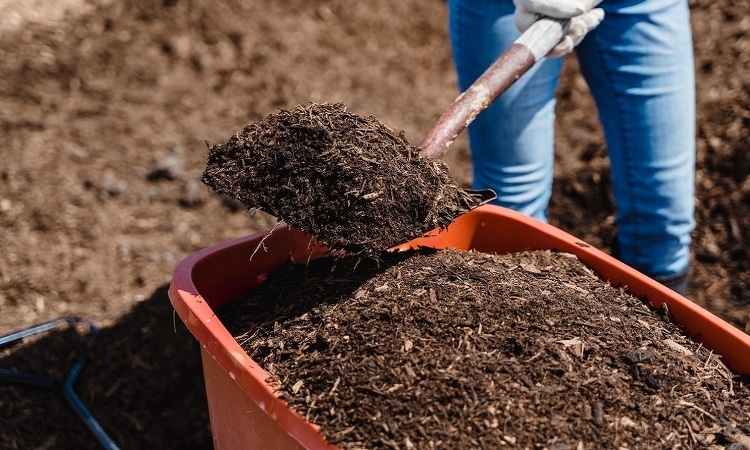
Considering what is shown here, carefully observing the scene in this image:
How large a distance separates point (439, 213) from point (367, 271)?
0.67 feet

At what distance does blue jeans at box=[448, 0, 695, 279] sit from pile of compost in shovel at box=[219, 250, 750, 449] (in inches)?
23.1

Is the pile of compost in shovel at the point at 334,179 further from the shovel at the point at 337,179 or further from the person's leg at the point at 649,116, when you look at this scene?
the person's leg at the point at 649,116

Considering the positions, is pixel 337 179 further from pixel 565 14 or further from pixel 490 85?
pixel 565 14

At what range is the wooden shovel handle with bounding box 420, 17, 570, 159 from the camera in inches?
64.2

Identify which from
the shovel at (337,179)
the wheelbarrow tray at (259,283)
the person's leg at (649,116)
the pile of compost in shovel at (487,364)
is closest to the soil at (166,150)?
the person's leg at (649,116)

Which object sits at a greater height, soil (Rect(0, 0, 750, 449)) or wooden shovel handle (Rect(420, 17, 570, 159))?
wooden shovel handle (Rect(420, 17, 570, 159))

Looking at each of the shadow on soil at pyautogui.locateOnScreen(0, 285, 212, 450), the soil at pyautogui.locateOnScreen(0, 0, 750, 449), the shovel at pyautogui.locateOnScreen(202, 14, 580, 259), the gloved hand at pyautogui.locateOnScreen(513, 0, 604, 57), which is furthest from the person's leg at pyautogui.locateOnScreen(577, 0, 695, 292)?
the shadow on soil at pyautogui.locateOnScreen(0, 285, 212, 450)

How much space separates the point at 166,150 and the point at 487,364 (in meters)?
2.51

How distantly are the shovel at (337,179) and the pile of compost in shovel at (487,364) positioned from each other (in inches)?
5.2

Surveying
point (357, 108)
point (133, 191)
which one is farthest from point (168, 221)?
point (357, 108)

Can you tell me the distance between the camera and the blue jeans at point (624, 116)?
76.6 inches

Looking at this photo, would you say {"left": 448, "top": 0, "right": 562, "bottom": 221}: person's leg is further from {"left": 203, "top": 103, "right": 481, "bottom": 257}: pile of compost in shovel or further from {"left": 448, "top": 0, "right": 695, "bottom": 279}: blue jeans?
{"left": 203, "top": 103, "right": 481, "bottom": 257}: pile of compost in shovel

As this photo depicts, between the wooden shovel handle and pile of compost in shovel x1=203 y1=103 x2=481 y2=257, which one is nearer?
pile of compost in shovel x1=203 y1=103 x2=481 y2=257

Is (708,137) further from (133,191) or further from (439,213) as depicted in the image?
(133,191)
